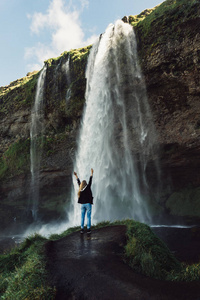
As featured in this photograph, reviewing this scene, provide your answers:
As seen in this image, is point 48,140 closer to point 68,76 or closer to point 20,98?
point 68,76

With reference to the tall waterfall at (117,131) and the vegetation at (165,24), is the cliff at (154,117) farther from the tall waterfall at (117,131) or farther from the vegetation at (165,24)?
the tall waterfall at (117,131)

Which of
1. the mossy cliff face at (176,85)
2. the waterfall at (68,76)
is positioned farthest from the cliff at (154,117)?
the waterfall at (68,76)

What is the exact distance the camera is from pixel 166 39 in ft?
50.4

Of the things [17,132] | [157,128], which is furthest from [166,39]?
[17,132]

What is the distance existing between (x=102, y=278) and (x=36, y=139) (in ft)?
68.0

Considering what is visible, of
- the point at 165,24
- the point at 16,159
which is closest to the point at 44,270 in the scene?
the point at 165,24

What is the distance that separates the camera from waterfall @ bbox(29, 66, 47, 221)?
73.3ft

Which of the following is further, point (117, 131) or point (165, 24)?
point (117, 131)

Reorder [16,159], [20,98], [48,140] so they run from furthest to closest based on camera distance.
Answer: [20,98]
[16,159]
[48,140]

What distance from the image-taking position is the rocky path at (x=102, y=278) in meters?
3.50

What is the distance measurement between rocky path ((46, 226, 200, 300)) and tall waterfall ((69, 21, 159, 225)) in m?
12.0

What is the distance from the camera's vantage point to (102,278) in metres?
4.07

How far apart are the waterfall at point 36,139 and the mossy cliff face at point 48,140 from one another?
0.48 meters

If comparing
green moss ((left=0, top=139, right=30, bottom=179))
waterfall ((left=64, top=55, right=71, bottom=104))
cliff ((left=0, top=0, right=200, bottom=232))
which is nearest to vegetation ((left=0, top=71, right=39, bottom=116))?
cliff ((left=0, top=0, right=200, bottom=232))
